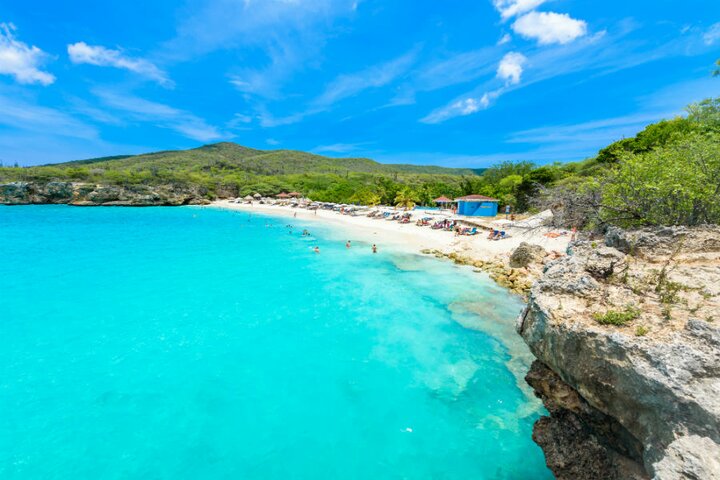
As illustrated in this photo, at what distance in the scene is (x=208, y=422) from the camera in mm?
8000

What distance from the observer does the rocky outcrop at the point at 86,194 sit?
69500 millimetres

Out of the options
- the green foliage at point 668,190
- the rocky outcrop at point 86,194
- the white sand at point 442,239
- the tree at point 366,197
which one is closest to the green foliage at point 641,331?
the green foliage at point 668,190

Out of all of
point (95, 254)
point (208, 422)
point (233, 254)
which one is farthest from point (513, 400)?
point (95, 254)

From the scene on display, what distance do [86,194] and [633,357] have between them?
Answer: 3844 inches

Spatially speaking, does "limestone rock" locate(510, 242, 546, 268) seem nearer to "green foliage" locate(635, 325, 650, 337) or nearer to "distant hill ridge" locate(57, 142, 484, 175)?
"green foliage" locate(635, 325, 650, 337)

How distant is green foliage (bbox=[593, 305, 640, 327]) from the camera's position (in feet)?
12.8

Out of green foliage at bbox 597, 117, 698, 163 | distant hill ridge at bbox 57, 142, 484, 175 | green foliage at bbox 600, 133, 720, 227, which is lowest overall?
green foliage at bbox 600, 133, 720, 227

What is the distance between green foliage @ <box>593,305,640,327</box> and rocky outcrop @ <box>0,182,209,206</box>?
93.2m

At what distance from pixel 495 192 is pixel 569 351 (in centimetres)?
5663

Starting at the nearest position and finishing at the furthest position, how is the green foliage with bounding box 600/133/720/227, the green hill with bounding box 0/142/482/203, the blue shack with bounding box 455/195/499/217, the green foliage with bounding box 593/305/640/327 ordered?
the green foliage with bounding box 593/305/640/327 < the green foliage with bounding box 600/133/720/227 < the blue shack with bounding box 455/195/499/217 < the green hill with bounding box 0/142/482/203

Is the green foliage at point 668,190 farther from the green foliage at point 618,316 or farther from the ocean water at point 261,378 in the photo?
the green foliage at point 618,316

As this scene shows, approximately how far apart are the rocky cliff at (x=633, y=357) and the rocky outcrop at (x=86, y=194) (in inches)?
3644

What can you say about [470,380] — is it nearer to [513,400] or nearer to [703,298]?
[513,400]

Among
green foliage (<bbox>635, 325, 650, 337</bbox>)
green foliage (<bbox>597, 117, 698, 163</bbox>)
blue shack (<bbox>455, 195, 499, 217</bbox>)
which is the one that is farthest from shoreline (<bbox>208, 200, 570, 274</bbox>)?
green foliage (<bbox>635, 325, 650, 337</bbox>)
